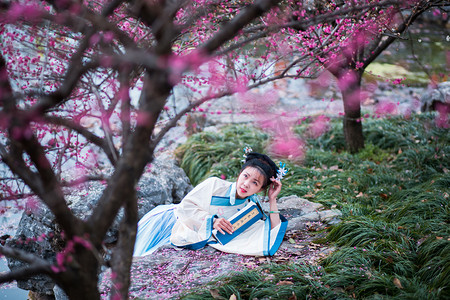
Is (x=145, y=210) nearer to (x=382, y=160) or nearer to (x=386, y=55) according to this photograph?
(x=382, y=160)

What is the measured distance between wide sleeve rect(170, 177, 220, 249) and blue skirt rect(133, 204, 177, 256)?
6.4 inches

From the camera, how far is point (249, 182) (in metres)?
3.62

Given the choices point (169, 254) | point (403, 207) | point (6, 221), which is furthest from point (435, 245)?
point (6, 221)

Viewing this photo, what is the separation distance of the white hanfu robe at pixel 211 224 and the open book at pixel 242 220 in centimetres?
4

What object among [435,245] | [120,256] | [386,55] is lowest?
[435,245]

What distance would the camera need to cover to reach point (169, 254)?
3.54 m

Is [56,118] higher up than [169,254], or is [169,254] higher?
[56,118]

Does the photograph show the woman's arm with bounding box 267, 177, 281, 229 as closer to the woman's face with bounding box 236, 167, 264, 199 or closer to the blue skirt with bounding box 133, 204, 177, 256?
the woman's face with bounding box 236, 167, 264, 199

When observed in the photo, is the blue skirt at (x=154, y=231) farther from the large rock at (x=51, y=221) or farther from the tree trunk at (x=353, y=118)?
the tree trunk at (x=353, y=118)

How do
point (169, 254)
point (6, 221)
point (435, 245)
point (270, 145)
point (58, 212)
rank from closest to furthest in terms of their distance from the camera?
point (58, 212) → point (435, 245) → point (169, 254) → point (6, 221) → point (270, 145)

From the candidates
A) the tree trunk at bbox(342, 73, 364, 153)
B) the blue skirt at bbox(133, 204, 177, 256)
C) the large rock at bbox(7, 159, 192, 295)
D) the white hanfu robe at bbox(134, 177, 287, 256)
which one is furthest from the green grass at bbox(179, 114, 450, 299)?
the large rock at bbox(7, 159, 192, 295)

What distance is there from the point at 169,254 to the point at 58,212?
203 centimetres

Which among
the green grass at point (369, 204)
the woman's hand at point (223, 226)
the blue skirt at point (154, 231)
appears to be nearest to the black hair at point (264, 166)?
the woman's hand at point (223, 226)

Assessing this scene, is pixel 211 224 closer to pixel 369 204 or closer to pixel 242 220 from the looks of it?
pixel 242 220
